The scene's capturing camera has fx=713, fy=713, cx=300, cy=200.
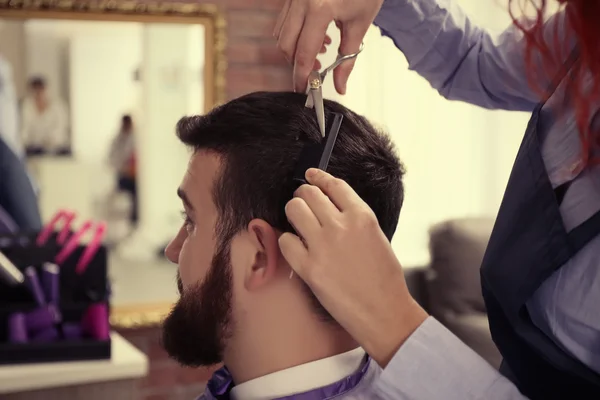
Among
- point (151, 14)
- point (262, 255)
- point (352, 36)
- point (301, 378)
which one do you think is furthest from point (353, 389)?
point (151, 14)

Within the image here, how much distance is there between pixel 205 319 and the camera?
0.97 metres

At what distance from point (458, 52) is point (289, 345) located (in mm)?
467

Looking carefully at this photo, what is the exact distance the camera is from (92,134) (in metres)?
2.40

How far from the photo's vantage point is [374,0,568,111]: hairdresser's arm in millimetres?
959

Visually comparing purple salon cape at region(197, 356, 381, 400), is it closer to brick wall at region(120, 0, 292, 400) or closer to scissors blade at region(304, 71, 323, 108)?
scissors blade at region(304, 71, 323, 108)

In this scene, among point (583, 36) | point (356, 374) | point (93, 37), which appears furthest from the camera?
point (93, 37)

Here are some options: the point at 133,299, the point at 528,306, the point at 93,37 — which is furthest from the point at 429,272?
the point at 528,306

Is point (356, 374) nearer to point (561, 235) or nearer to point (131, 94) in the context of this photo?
point (561, 235)

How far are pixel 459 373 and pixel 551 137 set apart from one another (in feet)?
0.85

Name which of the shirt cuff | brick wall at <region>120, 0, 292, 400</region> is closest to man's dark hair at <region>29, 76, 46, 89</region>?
brick wall at <region>120, 0, 292, 400</region>

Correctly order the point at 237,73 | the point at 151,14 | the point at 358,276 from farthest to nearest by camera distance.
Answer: the point at 237,73, the point at 151,14, the point at 358,276

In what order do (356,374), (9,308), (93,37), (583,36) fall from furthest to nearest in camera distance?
(93,37) → (9,308) → (356,374) → (583,36)

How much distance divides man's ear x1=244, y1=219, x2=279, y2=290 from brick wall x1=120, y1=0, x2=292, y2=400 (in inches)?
66.4

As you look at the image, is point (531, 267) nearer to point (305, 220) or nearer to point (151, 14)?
point (305, 220)
